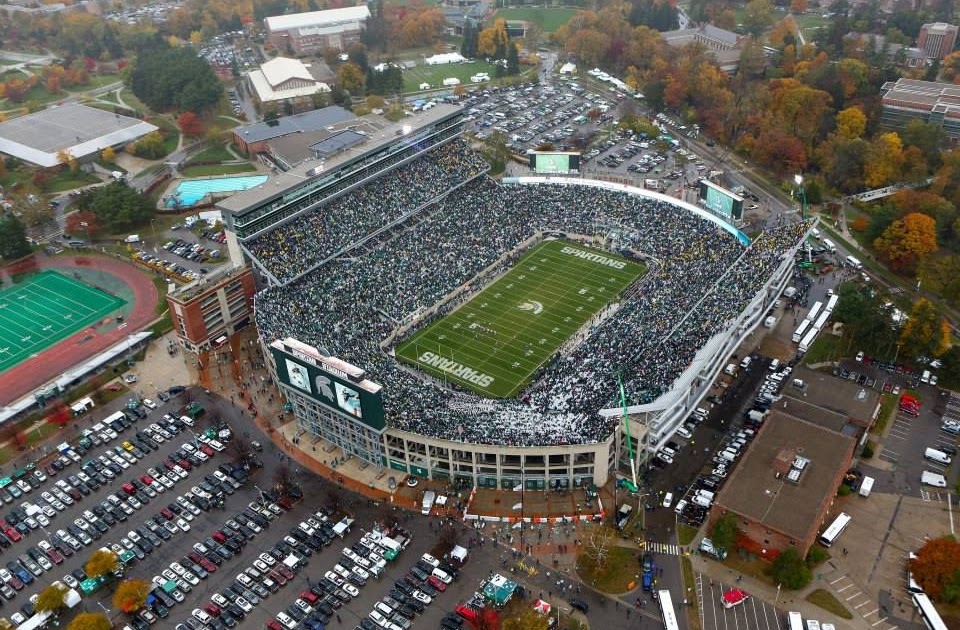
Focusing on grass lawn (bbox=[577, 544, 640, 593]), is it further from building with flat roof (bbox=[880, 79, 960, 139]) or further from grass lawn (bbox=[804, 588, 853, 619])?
building with flat roof (bbox=[880, 79, 960, 139])

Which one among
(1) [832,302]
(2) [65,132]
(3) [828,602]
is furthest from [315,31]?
(3) [828,602]

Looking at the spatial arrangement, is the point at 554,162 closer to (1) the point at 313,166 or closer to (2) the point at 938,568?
(1) the point at 313,166

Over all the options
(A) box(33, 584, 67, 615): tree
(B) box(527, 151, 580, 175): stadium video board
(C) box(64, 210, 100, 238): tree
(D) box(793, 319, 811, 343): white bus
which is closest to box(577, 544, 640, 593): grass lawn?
(D) box(793, 319, 811, 343): white bus

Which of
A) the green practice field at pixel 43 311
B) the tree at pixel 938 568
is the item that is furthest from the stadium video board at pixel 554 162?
the tree at pixel 938 568

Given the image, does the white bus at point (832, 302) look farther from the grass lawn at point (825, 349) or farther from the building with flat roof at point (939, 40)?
the building with flat roof at point (939, 40)

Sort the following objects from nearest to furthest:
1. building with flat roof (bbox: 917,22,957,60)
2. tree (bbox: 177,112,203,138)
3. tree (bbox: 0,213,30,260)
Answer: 1. tree (bbox: 0,213,30,260)
2. tree (bbox: 177,112,203,138)
3. building with flat roof (bbox: 917,22,957,60)
